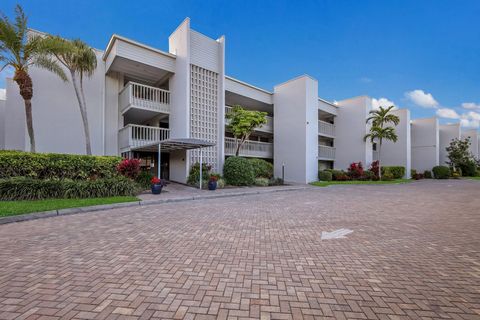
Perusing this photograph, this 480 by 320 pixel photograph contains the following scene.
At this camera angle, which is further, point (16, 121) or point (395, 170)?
point (395, 170)

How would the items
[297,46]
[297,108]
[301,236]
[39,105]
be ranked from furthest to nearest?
1. [297,108]
2. [297,46]
3. [39,105]
4. [301,236]

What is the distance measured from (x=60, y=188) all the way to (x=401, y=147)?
1268 inches

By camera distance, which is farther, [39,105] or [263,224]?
[39,105]

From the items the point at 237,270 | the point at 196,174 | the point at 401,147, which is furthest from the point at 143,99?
the point at 401,147

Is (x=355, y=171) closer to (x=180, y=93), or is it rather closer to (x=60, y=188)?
(x=180, y=93)

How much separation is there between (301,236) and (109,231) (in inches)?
175

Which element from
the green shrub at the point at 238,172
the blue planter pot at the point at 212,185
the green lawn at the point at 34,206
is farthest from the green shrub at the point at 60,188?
the green shrub at the point at 238,172

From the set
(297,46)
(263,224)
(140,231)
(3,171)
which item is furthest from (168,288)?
(297,46)

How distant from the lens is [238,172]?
1569 cm

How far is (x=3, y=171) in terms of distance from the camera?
8.86 metres

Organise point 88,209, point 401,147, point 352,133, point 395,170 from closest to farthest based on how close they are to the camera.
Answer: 1. point 88,209
2. point 352,133
3. point 395,170
4. point 401,147

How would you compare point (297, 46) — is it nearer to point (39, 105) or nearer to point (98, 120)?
point (98, 120)

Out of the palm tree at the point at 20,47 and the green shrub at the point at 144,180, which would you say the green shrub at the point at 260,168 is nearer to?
the green shrub at the point at 144,180

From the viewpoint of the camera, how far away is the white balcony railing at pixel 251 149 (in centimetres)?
1938
